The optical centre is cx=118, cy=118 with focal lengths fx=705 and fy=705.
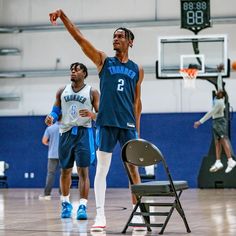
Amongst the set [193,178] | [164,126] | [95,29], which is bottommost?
[193,178]

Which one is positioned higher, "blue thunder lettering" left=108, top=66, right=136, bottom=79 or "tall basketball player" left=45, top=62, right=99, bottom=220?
"blue thunder lettering" left=108, top=66, right=136, bottom=79

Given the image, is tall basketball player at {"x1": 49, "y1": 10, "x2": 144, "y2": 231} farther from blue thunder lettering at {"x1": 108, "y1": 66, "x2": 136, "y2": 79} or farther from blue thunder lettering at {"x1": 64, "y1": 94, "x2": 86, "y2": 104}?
blue thunder lettering at {"x1": 64, "y1": 94, "x2": 86, "y2": 104}

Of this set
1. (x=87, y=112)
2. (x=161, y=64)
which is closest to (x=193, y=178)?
(x=161, y=64)

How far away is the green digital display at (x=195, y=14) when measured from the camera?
20297 millimetres

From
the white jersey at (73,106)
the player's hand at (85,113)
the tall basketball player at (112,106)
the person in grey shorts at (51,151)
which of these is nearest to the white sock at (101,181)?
the tall basketball player at (112,106)

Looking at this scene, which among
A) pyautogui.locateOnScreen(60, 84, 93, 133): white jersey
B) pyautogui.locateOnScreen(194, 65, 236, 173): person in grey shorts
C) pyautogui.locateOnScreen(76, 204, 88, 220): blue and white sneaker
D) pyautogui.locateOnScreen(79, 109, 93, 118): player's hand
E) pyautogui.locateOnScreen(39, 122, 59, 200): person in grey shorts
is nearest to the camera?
pyautogui.locateOnScreen(79, 109, 93, 118): player's hand

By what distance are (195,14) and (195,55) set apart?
58.8 inches

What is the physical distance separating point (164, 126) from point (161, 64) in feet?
10.7

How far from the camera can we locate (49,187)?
17.3 meters

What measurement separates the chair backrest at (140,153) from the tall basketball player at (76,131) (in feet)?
7.38

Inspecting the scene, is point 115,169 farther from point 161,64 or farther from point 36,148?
point 161,64

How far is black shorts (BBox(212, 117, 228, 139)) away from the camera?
21.7m

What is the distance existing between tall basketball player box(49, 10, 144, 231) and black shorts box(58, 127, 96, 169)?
1.91 meters

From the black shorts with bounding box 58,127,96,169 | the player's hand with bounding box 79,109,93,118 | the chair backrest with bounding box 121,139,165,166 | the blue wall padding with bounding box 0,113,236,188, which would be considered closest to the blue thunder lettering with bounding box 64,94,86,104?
the black shorts with bounding box 58,127,96,169
